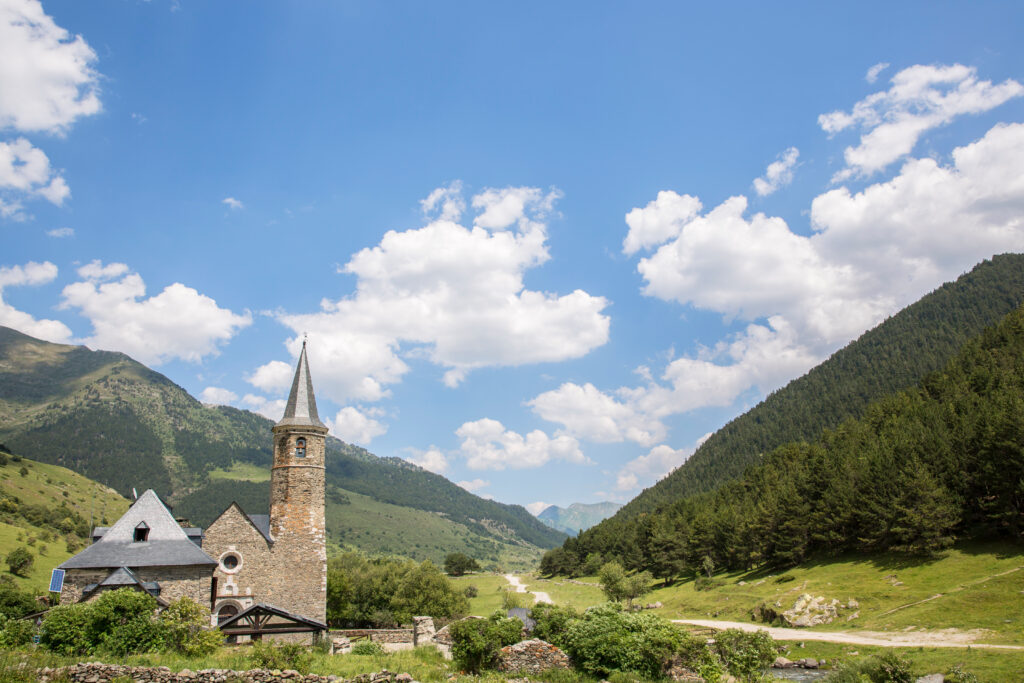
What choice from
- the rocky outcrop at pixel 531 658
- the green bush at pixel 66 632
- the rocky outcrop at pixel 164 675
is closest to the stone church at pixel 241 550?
the green bush at pixel 66 632

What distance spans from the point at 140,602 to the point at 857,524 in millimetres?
62620

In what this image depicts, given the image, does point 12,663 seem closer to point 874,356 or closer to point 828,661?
point 828,661

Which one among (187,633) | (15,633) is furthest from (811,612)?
(15,633)

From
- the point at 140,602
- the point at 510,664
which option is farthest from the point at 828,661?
the point at 140,602

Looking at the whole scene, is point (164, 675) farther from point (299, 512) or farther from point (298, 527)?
point (299, 512)

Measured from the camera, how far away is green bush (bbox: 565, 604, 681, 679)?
22.0 meters

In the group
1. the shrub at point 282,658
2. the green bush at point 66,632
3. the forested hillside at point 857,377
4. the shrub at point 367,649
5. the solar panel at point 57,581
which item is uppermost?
the forested hillside at point 857,377

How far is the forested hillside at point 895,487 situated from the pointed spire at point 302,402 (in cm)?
4981

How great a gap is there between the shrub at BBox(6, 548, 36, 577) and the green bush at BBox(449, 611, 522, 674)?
56467 millimetres

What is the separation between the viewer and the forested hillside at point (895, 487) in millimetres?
46625

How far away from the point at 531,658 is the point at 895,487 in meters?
46.3

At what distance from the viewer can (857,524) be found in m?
58.0

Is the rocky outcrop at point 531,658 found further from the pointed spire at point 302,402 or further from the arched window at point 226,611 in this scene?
the pointed spire at point 302,402

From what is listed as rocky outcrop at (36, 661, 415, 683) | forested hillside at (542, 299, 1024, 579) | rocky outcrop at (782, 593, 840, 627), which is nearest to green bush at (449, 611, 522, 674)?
rocky outcrop at (36, 661, 415, 683)
